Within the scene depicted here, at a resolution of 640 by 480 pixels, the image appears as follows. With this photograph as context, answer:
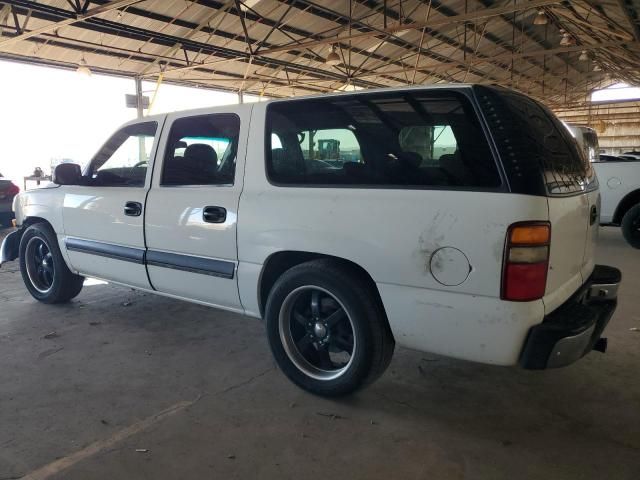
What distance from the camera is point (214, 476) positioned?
2207 millimetres

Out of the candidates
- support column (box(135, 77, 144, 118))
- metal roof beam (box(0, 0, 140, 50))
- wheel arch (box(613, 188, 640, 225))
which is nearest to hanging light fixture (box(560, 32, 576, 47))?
wheel arch (box(613, 188, 640, 225))

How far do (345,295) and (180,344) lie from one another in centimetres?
170

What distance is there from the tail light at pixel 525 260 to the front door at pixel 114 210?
2.54 m

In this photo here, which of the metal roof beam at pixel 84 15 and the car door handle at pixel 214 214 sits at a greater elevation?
the metal roof beam at pixel 84 15

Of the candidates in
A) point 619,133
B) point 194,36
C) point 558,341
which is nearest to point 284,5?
point 194,36

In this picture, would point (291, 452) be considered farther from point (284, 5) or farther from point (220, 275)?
point (284, 5)

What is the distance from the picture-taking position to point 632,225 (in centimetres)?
761

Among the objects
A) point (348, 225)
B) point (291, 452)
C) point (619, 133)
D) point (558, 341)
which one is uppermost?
point (619, 133)

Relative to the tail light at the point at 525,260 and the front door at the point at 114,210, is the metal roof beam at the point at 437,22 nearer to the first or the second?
the front door at the point at 114,210

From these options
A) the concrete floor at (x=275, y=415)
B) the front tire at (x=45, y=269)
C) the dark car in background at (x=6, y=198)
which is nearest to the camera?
the concrete floor at (x=275, y=415)

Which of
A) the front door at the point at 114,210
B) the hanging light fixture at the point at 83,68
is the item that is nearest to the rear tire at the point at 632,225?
the front door at the point at 114,210

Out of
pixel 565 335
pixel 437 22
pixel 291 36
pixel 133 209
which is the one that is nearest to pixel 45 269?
pixel 133 209

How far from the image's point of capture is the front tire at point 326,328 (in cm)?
262

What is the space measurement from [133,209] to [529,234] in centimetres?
271
